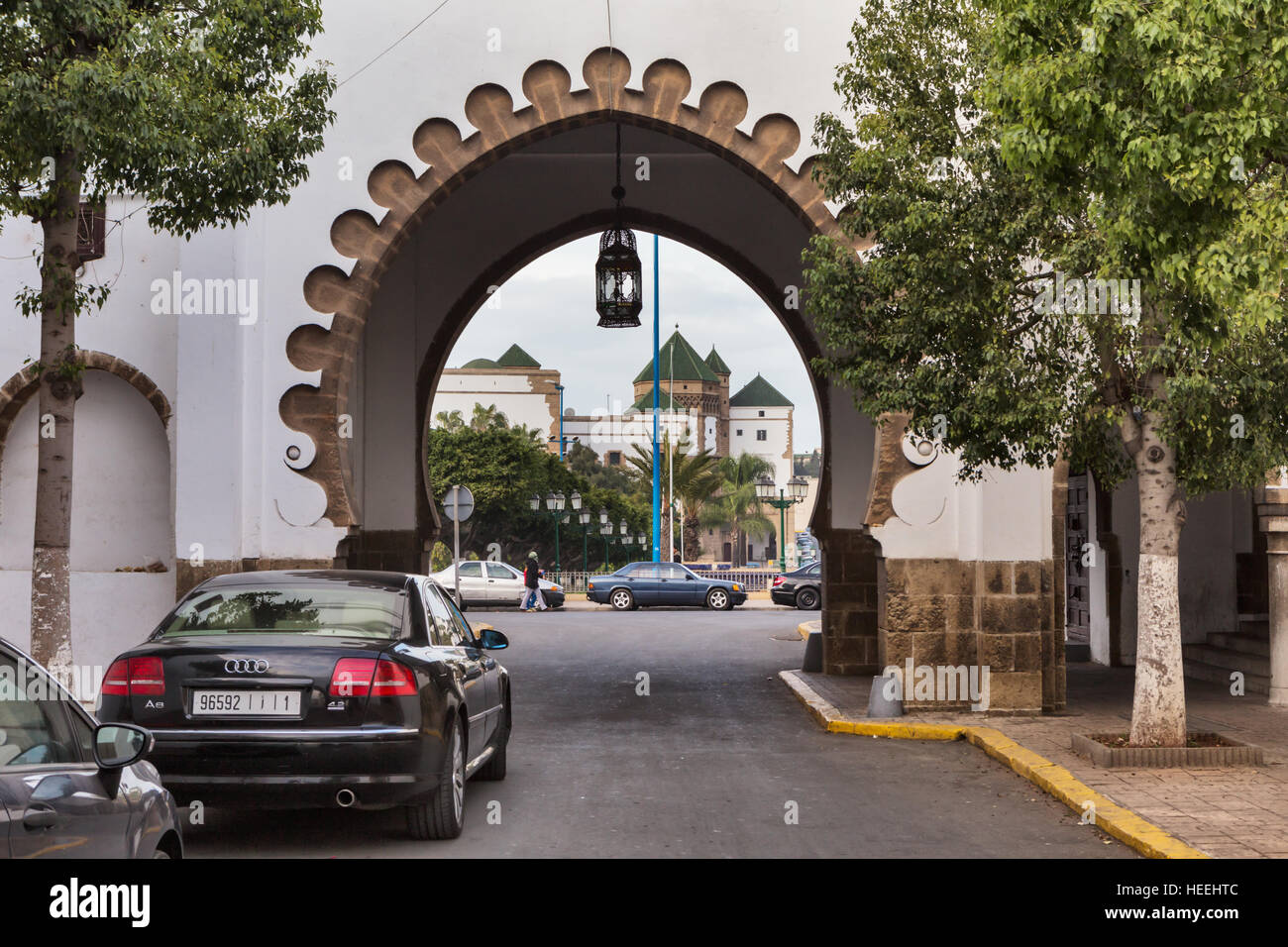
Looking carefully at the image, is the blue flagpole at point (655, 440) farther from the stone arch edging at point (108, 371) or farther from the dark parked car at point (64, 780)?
the dark parked car at point (64, 780)

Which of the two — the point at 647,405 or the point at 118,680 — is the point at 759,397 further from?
the point at 118,680

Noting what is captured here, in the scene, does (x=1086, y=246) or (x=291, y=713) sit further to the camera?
(x=1086, y=246)

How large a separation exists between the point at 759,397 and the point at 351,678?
116 m

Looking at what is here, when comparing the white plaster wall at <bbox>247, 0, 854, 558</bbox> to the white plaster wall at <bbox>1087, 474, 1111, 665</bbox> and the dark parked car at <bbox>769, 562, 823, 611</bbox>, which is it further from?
the dark parked car at <bbox>769, 562, 823, 611</bbox>

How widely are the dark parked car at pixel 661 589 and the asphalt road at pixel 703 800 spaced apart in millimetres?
20347

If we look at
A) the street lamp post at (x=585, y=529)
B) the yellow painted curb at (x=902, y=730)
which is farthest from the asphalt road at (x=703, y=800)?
the street lamp post at (x=585, y=529)

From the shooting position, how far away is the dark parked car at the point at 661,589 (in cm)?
3497

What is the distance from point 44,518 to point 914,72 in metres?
6.88

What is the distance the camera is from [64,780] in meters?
3.61

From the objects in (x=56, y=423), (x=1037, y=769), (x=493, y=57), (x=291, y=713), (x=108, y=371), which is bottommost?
(x=1037, y=769)

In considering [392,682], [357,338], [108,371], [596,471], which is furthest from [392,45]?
[596,471]

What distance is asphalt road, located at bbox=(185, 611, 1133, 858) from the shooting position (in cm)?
691

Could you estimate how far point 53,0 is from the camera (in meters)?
8.27
